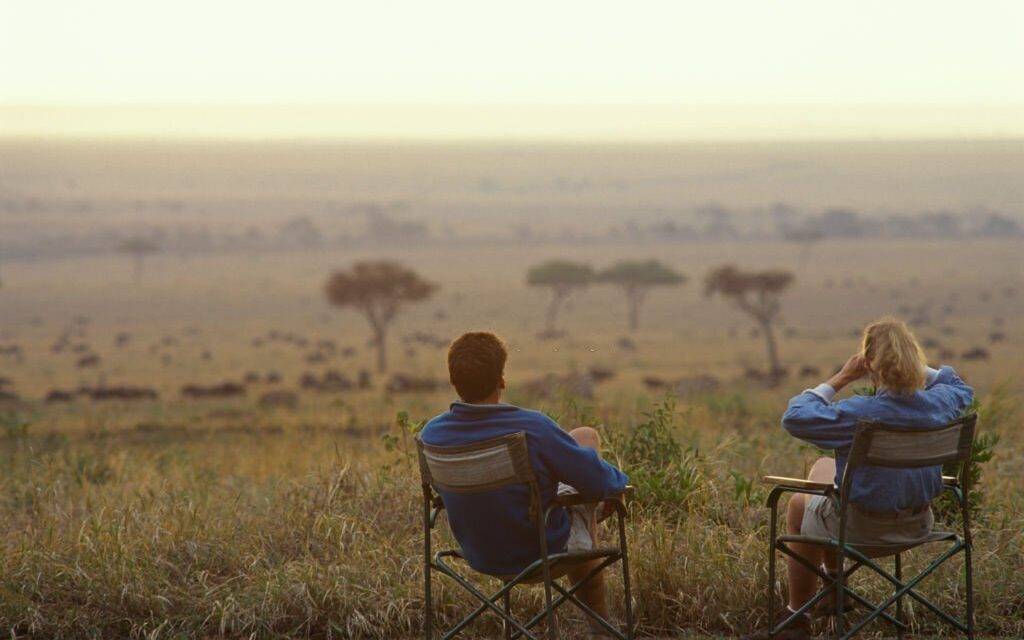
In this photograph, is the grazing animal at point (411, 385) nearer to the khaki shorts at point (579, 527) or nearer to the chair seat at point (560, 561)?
the khaki shorts at point (579, 527)

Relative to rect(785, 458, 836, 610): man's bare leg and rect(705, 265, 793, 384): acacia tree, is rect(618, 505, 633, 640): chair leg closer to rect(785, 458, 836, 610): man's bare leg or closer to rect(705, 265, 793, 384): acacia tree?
rect(785, 458, 836, 610): man's bare leg

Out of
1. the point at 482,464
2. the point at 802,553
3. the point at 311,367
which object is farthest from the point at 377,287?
the point at 482,464

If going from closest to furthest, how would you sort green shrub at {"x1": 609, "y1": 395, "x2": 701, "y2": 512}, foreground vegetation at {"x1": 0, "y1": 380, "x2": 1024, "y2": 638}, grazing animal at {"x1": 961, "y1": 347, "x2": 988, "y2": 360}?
foreground vegetation at {"x1": 0, "y1": 380, "x2": 1024, "y2": 638} → green shrub at {"x1": 609, "y1": 395, "x2": 701, "y2": 512} → grazing animal at {"x1": 961, "y1": 347, "x2": 988, "y2": 360}

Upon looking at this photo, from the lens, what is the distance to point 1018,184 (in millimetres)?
155625

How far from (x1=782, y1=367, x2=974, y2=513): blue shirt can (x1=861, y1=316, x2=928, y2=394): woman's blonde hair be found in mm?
47

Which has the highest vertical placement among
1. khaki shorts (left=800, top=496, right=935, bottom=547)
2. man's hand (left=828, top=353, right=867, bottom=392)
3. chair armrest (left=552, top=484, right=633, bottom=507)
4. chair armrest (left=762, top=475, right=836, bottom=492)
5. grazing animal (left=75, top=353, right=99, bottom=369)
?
man's hand (left=828, top=353, right=867, bottom=392)

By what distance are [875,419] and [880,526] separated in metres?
0.37

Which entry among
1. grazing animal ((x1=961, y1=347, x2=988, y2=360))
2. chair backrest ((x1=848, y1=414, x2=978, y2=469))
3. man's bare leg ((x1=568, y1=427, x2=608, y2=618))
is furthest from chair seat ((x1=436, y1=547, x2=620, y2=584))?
grazing animal ((x1=961, y1=347, x2=988, y2=360))

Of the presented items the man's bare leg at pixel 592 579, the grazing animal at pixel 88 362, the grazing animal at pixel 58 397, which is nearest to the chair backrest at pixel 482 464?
the man's bare leg at pixel 592 579

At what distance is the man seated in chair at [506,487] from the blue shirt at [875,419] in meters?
0.59

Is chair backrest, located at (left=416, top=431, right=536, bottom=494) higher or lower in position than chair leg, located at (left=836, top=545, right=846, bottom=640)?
higher

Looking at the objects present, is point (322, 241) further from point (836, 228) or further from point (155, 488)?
point (155, 488)

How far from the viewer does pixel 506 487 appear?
4.10 metres

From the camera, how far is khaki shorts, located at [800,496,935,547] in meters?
4.27
